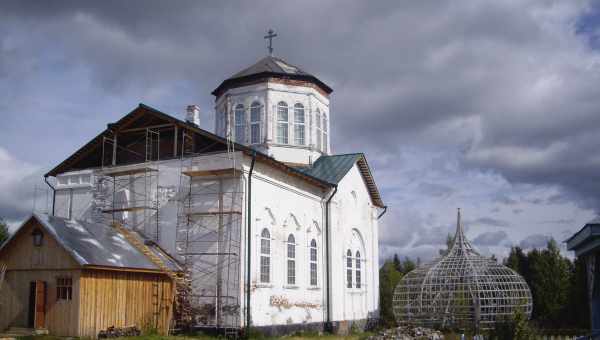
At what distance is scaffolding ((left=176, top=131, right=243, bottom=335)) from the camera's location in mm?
21781

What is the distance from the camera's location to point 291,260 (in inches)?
1009

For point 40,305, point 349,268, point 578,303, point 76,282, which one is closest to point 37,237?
point 40,305

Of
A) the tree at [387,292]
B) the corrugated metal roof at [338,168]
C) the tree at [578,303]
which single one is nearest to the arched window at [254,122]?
the corrugated metal roof at [338,168]

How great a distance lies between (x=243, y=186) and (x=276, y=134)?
899 centimetres

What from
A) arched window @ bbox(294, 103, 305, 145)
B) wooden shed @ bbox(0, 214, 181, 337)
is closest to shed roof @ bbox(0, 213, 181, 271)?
wooden shed @ bbox(0, 214, 181, 337)

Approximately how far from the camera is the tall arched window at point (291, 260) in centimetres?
2547

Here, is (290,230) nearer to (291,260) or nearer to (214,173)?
(291,260)

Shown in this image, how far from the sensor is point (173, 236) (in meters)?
23.2

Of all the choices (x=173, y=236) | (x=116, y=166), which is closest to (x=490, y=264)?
(x=173, y=236)

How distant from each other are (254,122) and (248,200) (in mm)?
9449

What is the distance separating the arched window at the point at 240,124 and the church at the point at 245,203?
5cm

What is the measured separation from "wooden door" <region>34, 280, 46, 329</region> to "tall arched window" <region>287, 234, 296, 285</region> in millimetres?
9449

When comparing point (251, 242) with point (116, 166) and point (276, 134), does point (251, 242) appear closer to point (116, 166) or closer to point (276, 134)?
point (116, 166)

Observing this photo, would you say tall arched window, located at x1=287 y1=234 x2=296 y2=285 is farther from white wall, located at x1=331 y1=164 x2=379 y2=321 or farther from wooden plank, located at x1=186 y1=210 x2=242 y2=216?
wooden plank, located at x1=186 y1=210 x2=242 y2=216
